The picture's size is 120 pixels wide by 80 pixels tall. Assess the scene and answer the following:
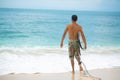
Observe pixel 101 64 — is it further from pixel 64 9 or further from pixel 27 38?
pixel 27 38

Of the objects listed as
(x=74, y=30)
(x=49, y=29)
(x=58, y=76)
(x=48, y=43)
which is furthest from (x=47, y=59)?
(x=49, y=29)

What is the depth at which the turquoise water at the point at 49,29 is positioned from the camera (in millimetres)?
5777

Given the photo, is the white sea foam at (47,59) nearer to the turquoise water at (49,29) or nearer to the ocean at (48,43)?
the ocean at (48,43)

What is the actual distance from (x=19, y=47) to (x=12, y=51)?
196 millimetres

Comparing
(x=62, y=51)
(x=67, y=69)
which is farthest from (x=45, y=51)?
(x=67, y=69)

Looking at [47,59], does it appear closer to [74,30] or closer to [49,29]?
[74,30]

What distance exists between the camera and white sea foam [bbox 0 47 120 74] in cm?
475

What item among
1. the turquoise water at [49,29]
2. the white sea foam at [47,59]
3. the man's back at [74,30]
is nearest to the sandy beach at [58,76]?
the white sea foam at [47,59]

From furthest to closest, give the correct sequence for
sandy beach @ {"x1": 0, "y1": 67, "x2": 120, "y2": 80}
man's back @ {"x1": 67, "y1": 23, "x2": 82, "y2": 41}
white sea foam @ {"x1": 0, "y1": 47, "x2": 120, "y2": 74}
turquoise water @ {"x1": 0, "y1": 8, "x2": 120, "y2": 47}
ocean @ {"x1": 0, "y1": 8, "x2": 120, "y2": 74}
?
1. turquoise water @ {"x1": 0, "y1": 8, "x2": 120, "y2": 47}
2. ocean @ {"x1": 0, "y1": 8, "x2": 120, "y2": 74}
3. white sea foam @ {"x1": 0, "y1": 47, "x2": 120, "y2": 74}
4. sandy beach @ {"x1": 0, "y1": 67, "x2": 120, "y2": 80}
5. man's back @ {"x1": 67, "y1": 23, "x2": 82, "y2": 41}

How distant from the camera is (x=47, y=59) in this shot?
17.1ft

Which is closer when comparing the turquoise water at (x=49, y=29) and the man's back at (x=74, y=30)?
the man's back at (x=74, y=30)

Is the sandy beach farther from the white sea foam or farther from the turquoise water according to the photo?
the turquoise water

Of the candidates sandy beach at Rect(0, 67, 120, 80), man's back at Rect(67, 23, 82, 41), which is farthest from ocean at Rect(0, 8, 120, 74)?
man's back at Rect(67, 23, 82, 41)

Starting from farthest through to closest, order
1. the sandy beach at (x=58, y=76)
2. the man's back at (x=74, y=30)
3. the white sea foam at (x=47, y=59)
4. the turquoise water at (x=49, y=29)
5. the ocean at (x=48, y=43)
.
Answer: the turquoise water at (x=49, y=29)
the ocean at (x=48, y=43)
the white sea foam at (x=47, y=59)
the sandy beach at (x=58, y=76)
the man's back at (x=74, y=30)
